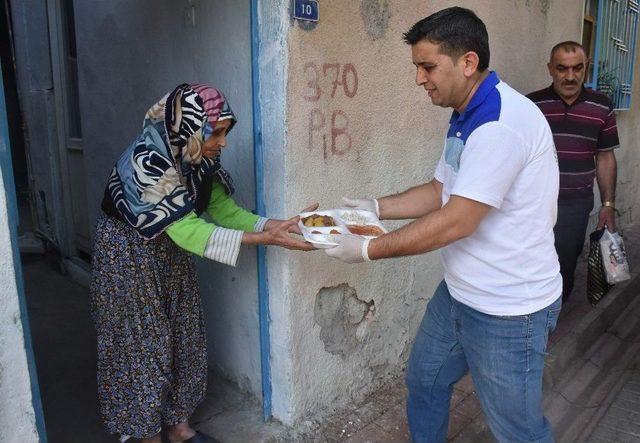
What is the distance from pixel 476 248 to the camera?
192 cm

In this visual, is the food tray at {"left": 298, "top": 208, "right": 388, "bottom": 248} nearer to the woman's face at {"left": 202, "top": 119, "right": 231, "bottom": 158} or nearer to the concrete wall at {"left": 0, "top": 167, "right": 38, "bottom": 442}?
the woman's face at {"left": 202, "top": 119, "right": 231, "bottom": 158}

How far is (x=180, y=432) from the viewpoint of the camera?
2543mm

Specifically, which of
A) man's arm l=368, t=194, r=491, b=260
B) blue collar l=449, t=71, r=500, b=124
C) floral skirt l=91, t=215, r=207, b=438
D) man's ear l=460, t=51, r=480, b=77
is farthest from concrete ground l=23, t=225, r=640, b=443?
man's ear l=460, t=51, r=480, b=77

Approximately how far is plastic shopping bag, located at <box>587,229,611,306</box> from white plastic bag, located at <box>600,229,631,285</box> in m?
0.04

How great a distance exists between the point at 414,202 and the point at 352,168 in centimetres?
48

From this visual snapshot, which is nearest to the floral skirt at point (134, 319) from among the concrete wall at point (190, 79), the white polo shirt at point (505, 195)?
the concrete wall at point (190, 79)

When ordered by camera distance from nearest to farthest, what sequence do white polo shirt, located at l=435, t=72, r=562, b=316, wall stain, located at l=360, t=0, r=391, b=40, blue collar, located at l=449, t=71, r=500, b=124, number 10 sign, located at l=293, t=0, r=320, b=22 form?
white polo shirt, located at l=435, t=72, r=562, b=316 → blue collar, located at l=449, t=71, r=500, b=124 → number 10 sign, located at l=293, t=0, r=320, b=22 → wall stain, located at l=360, t=0, r=391, b=40

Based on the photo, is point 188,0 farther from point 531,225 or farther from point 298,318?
point 531,225

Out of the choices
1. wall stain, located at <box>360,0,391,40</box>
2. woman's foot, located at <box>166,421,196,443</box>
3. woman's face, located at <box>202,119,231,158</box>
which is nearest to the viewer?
woman's face, located at <box>202,119,231,158</box>

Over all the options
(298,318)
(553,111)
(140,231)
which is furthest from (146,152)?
(553,111)

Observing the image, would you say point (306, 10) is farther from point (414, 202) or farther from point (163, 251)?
point (163, 251)

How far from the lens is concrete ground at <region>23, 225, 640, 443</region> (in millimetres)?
2732

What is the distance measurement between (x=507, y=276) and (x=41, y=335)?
3.13m

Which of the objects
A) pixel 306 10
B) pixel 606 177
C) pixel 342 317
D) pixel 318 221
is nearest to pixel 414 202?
pixel 318 221
